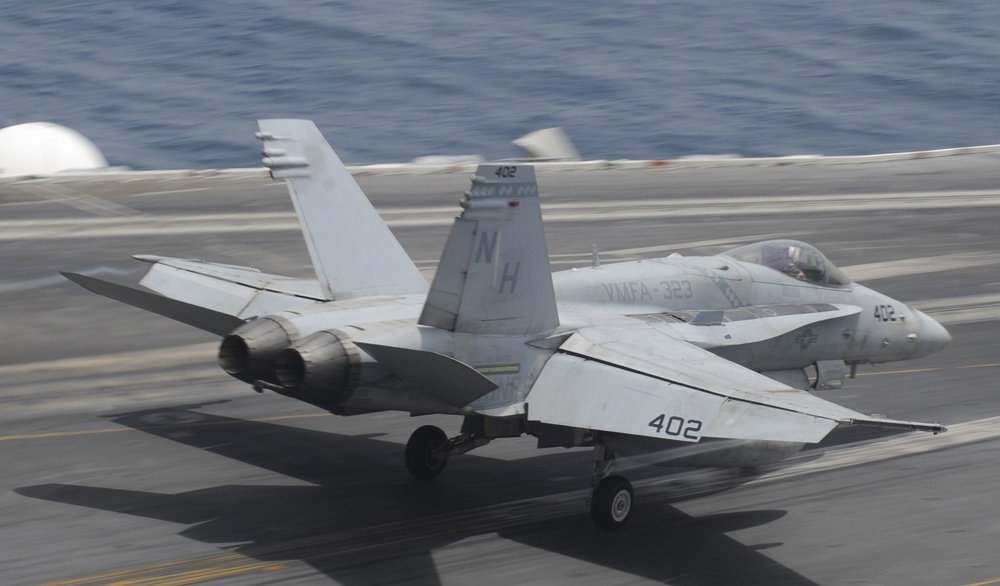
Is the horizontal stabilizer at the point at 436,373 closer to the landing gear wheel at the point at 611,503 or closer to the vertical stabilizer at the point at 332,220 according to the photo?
the landing gear wheel at the point at 611,503

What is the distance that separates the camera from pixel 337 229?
635 inches

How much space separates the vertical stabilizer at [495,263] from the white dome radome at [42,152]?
32861 mm

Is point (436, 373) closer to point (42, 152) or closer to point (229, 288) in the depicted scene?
point (229, 288)

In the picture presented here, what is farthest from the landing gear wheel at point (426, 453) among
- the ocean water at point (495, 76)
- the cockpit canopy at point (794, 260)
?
the ocean water at point (495, 76)

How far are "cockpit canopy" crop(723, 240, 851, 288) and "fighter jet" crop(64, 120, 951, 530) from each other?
4cm

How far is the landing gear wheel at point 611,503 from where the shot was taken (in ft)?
47.4

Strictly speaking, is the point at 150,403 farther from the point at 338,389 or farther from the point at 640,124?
the point at 640,124

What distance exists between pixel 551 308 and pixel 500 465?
12.8ft

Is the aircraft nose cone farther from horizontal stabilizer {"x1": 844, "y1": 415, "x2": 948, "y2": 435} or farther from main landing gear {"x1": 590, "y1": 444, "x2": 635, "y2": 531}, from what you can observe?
horizontal stabilizer {"x1": 844, "y1": 415, "x2": 948, "y2": 435}

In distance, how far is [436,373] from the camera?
43.4 ft

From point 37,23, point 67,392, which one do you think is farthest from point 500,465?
point 37,23

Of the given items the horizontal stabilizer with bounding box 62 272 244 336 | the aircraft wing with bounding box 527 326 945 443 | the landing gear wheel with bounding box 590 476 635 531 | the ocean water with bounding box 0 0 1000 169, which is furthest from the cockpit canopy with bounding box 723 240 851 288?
the ocean water with bounding box 0 0 1000 169

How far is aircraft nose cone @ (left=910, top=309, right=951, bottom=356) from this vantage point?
18.8 metres

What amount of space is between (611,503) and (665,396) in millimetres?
2021
